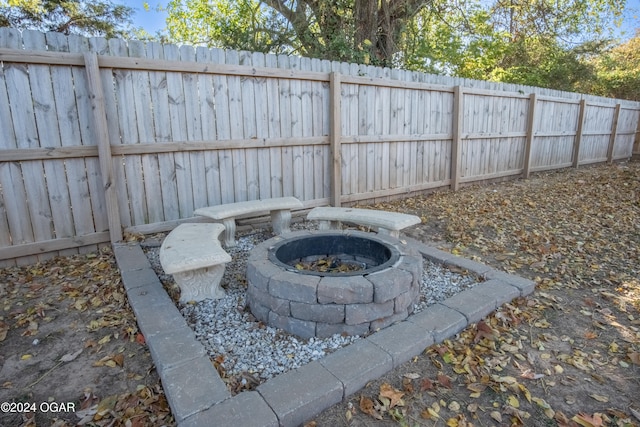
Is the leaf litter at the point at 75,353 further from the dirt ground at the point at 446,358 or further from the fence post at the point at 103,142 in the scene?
the fence post at the point at 103,142

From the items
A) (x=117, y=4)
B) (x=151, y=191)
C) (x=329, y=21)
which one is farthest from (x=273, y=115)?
(x=117, y=4)

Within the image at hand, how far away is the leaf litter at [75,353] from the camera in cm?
162

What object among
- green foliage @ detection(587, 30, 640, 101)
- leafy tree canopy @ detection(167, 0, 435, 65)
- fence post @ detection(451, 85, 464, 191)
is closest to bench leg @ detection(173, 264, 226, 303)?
fence post @ detection(451, 85, 464, 191)

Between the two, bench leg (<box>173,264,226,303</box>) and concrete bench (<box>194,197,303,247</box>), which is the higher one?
concrete bench (<box>194,197,303,247</box>)

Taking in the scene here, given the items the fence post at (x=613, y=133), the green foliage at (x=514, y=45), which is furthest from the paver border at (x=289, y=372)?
the fence post at (x=613, y=133)

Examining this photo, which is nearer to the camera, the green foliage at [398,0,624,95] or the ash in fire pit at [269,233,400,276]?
the ash in fire pit at [269,233,400,276]

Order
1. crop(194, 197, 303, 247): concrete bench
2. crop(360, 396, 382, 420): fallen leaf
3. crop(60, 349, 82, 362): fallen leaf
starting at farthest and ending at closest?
crop(194, 197, 303, 247): concrete bench
crop(60, 349, 82, 362): fallen leaf
crop(360, 396, 382, 420): fallen leaf

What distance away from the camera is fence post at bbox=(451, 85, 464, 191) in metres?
6.13

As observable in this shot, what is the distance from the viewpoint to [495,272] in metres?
3.03

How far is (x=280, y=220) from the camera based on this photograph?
4.12 meters

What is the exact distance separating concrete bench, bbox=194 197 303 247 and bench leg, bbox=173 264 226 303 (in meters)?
1.01

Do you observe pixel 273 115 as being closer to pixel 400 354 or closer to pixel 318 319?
pixel 318 319

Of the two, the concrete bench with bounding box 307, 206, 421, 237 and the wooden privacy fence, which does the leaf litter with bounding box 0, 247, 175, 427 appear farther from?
the concrete bench with bounding box 307, 206, 421, 237

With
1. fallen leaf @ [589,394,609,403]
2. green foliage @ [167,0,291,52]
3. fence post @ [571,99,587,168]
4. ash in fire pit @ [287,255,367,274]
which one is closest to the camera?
fallen leaf @ [589,394,609,403]
